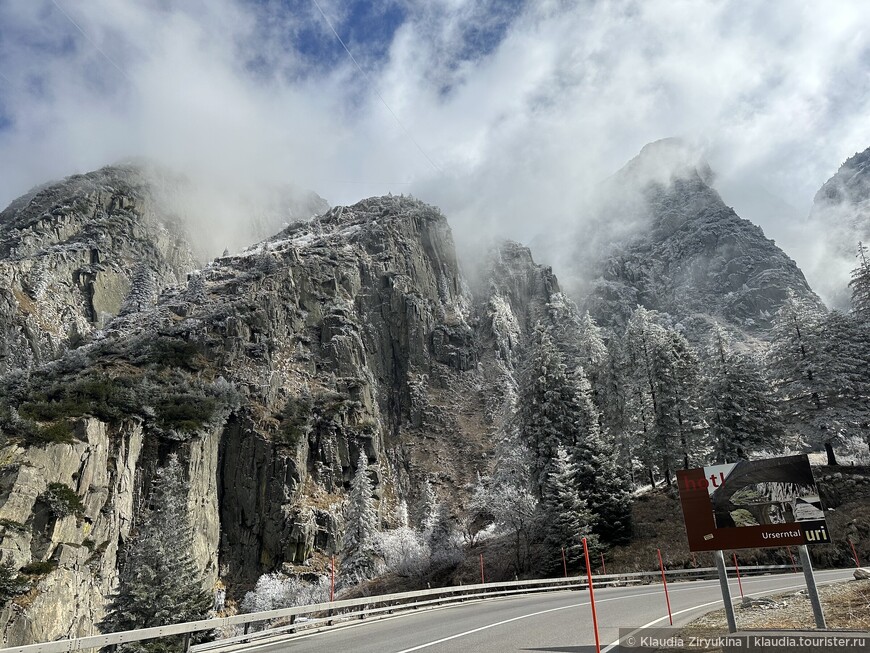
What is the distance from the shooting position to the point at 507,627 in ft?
42.5

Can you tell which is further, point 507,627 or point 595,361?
point 595,361

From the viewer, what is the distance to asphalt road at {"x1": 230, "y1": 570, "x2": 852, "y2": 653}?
1055 centimetres

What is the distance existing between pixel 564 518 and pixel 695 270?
158 m

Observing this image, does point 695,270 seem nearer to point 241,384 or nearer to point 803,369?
point 241,384

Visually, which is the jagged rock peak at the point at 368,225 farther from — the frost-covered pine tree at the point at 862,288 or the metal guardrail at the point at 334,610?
the metal guardrail at the point at 334,610

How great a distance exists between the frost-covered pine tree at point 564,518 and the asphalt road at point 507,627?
1113 centimetres

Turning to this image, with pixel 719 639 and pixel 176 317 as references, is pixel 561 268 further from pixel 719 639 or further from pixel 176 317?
pixel 719 639

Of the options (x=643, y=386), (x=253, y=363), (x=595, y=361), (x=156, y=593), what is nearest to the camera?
(x=156, y=593)

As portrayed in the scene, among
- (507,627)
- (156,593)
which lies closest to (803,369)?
(507,627)

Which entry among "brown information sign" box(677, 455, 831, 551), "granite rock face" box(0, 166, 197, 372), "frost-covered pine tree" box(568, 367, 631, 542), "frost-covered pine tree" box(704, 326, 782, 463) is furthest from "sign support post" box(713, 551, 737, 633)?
"granite rock face" box(0, 166, 197, 372)

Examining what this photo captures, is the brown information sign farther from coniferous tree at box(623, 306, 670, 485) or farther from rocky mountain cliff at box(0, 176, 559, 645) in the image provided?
rocky mountain cliff at box(0, 176, 559, 645)

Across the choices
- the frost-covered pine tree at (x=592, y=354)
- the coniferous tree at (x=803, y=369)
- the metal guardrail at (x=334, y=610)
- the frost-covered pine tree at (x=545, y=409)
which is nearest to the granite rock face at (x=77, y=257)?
the frost-covered pine tree at (x=592, y=354)

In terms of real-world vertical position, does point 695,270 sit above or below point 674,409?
above

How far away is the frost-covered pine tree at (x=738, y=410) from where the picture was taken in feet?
115
